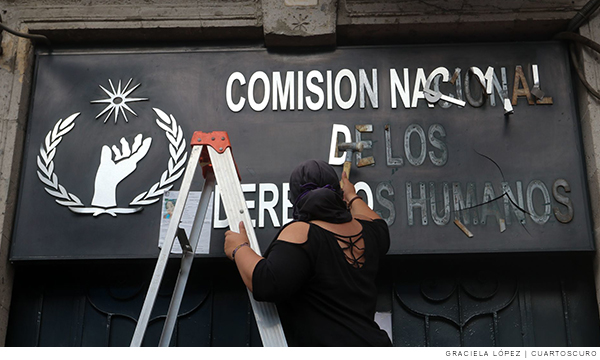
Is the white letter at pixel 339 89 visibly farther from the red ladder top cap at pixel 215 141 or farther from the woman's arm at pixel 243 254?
the woman's arm at pixel 243 254

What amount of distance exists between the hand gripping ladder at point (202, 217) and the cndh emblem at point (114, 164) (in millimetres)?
751

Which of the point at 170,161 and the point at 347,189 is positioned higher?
the point at 170,161

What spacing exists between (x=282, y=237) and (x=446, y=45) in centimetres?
228

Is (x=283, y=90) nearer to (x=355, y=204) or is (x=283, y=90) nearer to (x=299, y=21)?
(x=299, y=21)

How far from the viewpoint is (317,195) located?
3146 mm

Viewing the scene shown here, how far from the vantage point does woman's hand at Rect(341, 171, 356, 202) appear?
149 inches

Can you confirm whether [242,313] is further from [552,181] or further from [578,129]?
[578,129]

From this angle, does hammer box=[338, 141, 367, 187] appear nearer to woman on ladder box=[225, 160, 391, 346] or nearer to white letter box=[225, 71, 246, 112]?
white letter box=[225, 71, 246, 112]

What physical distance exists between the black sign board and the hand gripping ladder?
2.08 feet

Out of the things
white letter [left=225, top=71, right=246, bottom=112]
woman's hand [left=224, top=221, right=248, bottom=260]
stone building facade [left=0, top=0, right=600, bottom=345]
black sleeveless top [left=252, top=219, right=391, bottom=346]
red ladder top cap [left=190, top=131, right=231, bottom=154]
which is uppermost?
stone building facade [left=0, top=0, right=600, bottom=345]

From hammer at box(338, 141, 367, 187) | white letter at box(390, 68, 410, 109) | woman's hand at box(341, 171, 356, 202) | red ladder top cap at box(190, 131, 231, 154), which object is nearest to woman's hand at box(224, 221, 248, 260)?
red ladder top cap at box(190, 131, 231, 154)

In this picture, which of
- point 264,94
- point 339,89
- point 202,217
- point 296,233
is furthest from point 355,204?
point 264,94

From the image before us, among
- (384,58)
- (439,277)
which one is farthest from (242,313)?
(384,58)

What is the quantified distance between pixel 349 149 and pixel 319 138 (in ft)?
0.87
